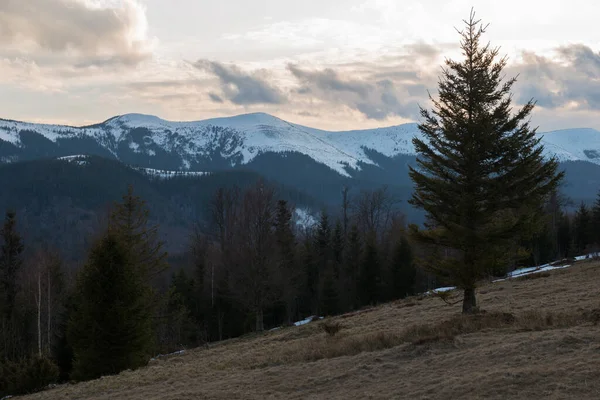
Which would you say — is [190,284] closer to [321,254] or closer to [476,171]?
[321,254]

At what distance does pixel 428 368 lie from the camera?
11617 millimetres

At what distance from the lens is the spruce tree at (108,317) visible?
2245 cm

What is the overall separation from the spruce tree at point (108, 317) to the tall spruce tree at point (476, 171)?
13171 millimetres

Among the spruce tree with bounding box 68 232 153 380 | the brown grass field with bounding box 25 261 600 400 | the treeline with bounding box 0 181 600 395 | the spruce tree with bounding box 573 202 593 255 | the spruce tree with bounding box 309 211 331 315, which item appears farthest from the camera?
the spruce tree with bounding box 573 202 593 255

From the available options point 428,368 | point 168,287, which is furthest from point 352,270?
point 428,368

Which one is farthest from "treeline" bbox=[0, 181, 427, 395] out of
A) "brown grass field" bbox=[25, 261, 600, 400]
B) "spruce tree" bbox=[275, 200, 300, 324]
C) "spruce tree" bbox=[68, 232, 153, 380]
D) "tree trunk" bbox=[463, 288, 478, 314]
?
"tree trunk" bbox=[463, 288, 478, 314]

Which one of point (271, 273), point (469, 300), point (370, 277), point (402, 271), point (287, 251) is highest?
point (287, 251)

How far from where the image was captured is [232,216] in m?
60.7

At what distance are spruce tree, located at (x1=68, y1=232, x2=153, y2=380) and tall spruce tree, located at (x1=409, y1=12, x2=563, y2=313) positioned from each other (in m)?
13.2

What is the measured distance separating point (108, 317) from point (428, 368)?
15.9m

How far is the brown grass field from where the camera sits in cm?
941

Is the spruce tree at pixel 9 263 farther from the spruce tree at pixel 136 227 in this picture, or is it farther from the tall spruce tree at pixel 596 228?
the tall spruce tree at pixel 596 228

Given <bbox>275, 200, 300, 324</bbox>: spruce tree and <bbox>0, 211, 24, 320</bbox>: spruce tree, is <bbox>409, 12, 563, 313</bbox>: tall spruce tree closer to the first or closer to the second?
<bbox>275, 200, 300, 324</bbox>: spruce tree

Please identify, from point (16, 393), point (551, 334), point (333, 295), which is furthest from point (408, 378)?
point (333, 295)
